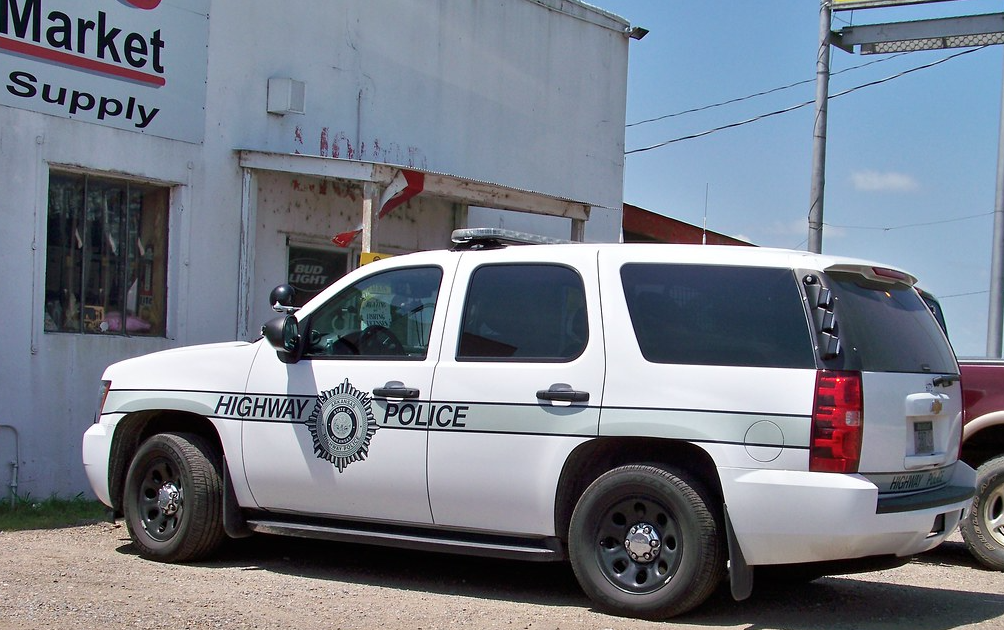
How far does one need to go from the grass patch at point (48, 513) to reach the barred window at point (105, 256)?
1474 millimetres

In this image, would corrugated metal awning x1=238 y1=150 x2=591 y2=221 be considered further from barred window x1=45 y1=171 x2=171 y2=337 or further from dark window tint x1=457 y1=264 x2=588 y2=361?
dark window tint x1=457 y1=264 x2=588 y2=361

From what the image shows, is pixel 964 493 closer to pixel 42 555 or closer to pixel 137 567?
pixel 137 567

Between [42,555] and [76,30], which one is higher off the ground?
[76,30]

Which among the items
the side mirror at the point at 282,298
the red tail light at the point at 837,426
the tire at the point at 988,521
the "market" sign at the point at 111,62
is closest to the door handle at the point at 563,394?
the red tail light at the point at 837,426

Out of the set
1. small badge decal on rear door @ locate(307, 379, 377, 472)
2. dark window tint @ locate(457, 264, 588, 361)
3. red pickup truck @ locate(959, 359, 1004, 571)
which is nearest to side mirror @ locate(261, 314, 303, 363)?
small badge decal on rear door @ locate(307, 379, 377, 472)

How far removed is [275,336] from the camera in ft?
23.1

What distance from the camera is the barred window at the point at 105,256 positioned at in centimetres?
1042

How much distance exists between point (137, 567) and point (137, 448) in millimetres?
935

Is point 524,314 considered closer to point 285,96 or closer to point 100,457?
point 100,457

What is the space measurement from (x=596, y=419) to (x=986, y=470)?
11.8ft

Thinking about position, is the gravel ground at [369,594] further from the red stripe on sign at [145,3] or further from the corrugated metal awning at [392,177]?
the red stripe on sign at [145,3]

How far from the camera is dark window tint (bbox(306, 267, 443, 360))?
269 inches

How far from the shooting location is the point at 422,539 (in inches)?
262

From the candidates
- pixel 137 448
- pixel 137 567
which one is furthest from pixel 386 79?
pixel 137 567
